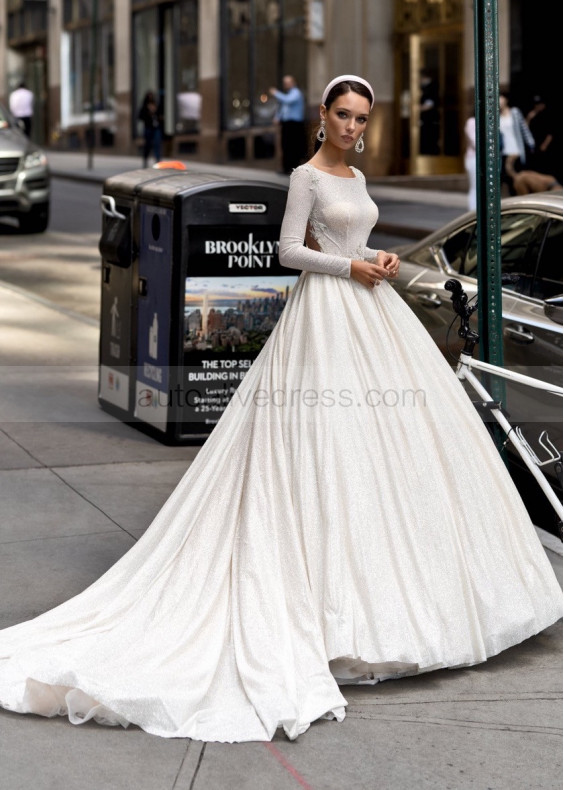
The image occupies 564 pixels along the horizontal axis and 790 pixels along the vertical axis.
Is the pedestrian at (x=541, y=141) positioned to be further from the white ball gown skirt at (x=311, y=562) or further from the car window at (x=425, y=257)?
the white ball gown skirt at (x=311, y=562)

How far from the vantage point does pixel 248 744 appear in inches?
152

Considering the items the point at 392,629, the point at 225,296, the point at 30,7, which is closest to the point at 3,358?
the point at 225,296

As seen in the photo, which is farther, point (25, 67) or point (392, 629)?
point (25, 67)

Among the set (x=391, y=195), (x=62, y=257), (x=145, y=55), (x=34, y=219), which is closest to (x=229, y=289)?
(x=62, y=257)

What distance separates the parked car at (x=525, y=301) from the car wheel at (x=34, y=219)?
36.4 ft

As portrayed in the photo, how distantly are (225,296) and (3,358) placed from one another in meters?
2.72

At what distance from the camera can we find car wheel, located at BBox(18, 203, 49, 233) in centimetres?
1781

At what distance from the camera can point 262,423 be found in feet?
14.7

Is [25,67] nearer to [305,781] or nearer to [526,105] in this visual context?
[526,105]

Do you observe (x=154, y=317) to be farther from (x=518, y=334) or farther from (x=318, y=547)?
(x=318, y=547)

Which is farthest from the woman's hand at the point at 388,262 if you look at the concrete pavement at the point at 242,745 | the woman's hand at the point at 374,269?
the concrete pavement at the point at 242,745

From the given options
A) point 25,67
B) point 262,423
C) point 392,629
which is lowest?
point 392,629

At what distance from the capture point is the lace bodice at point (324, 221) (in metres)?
4.54

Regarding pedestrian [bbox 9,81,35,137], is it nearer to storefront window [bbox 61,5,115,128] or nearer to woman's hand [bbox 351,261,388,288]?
storefront window [bbox 61,5,115,128]
